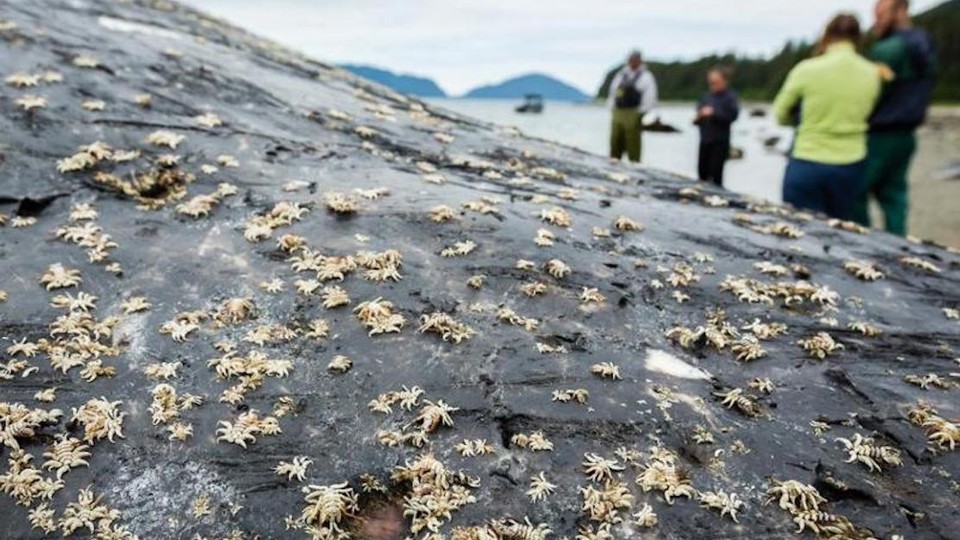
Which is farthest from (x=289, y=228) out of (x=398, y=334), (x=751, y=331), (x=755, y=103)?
(x=755, y=103)

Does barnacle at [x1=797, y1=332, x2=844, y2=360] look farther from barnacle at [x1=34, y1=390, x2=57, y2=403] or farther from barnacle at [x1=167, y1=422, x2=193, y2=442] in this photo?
barnacle at [x1=34, y1=390, x2=57, y2=403]

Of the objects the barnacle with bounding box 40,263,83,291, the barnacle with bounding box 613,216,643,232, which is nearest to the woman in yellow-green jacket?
the barnacle with bounding box 613,216,643,232

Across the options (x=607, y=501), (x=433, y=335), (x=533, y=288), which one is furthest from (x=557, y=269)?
(x=607, y=501)

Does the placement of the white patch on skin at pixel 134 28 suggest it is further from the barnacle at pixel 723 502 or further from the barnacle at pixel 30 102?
the barnacle at pixel 723 502

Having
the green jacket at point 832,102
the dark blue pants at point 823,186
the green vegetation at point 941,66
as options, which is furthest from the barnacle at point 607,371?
the green vegetation at point 941,66

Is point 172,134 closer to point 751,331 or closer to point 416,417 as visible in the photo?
point 416,417
